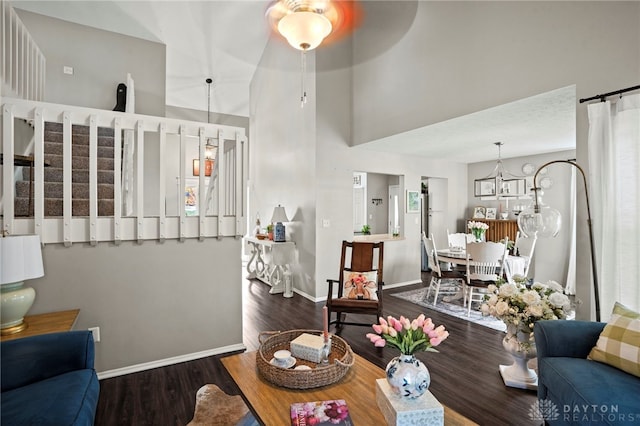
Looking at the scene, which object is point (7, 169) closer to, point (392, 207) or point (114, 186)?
point (114, 186)

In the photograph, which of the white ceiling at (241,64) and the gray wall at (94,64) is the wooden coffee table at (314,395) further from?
the gray wall at (94,64)

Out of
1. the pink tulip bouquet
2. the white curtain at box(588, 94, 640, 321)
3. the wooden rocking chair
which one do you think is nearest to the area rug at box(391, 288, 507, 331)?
the wooden rocking chair

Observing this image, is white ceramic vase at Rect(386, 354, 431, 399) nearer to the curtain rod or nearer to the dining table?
the curtain rod

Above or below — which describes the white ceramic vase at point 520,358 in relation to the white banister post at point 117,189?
below

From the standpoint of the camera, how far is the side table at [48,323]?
2.11 m

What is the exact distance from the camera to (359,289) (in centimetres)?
377

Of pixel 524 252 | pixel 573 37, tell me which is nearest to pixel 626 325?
pixel 573 37

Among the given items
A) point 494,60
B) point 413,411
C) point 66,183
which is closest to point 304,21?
point 494,60

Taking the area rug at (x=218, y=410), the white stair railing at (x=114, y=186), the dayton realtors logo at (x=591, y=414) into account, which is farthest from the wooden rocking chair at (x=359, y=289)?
the dayton realtors logo at (x=591, y=414)

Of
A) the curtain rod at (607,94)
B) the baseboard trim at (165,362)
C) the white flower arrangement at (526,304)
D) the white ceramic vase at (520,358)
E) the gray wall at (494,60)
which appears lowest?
the baseboard trim at (165,362)

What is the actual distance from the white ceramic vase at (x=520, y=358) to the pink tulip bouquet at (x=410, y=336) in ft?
5.29

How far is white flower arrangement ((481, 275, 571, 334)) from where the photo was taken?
7.75 feet

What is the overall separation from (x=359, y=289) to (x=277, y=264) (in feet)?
6.63

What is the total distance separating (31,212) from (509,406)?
4186 mm
